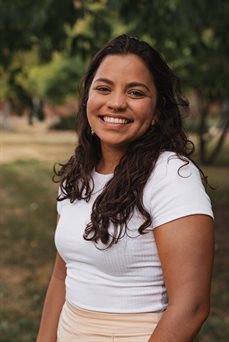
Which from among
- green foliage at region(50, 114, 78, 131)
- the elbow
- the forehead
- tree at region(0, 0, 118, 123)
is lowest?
green foliage at region(50, 114, 78, 131)

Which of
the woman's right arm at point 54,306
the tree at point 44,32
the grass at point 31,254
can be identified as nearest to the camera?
the woman's right arm at point 54,306

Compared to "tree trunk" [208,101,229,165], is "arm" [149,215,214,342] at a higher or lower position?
higher

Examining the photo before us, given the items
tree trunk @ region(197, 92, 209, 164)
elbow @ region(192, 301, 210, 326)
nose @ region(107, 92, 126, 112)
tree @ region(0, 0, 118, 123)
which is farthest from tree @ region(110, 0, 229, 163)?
tree trunk @ region(197, 92, 209, 164)

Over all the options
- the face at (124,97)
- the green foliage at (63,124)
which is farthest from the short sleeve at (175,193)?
the green foliage at (63,124)

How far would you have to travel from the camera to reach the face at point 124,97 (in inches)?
70.1

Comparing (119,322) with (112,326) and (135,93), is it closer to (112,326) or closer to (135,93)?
(112,326)

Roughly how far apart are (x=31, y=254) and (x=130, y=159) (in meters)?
5.70

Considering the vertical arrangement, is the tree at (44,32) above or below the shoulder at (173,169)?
below

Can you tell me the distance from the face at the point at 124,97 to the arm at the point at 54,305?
519mm

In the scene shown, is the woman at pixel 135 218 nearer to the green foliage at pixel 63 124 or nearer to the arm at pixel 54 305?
the arm at pixel 54 305

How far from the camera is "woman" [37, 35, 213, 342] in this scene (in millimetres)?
1581

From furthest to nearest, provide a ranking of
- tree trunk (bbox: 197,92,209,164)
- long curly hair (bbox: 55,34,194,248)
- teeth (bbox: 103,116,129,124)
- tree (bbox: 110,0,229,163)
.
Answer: tree trunk (bbox: 197,92,209,164) → tree (bbox: 110,0,229,163) → teeth (bbox: 103,116,129,124) → long curly hair (bbox: 55,34,194,248)

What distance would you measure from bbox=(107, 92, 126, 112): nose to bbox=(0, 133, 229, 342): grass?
3066mm

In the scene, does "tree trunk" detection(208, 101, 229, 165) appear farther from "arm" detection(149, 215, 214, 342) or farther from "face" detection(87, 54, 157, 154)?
"arm" detection(149, 215, 214, 342)
